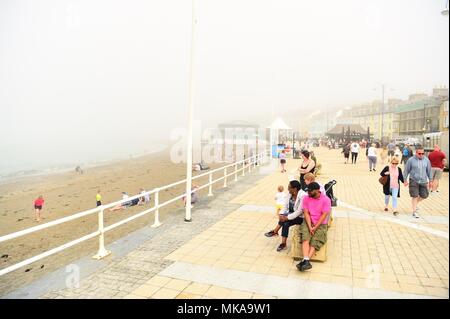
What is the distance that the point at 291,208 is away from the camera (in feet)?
19.7

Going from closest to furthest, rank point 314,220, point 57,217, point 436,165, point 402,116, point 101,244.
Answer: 1. point 314,220
2. point 101,244
3. point 436,165
4. point 57,217
5. point 402,116

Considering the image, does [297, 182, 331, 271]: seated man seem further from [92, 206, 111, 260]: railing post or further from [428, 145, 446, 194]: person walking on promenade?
[428, 145, 446, 194]: person walking on promenade

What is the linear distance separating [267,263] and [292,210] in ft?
3.71

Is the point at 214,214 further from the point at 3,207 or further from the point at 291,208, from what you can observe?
the point at 3,207

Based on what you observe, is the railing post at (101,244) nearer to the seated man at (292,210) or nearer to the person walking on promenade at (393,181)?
the seated man at (292,210)

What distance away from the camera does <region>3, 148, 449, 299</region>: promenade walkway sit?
4.36 metres

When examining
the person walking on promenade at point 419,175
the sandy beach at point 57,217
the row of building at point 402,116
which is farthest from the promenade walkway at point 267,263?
the row of building at point 402,116

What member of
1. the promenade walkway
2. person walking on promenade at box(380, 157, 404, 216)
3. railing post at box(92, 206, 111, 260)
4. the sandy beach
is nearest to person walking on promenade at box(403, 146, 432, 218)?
person walking on promenade at box(380, 157, 404, 216)

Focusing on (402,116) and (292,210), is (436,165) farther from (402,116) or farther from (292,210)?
(402,116)

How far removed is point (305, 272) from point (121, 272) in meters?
2.78

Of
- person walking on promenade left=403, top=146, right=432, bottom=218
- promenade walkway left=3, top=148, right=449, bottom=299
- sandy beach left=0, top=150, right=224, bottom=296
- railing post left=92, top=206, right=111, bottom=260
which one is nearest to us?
promenade walkway left=3, top=148, right=449, bottom=299

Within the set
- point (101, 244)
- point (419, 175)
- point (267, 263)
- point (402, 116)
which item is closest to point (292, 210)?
point (267, 263)

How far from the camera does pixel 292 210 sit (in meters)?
6.00

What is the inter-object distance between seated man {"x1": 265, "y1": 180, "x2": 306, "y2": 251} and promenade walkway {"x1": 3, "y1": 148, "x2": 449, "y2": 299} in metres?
0.40
